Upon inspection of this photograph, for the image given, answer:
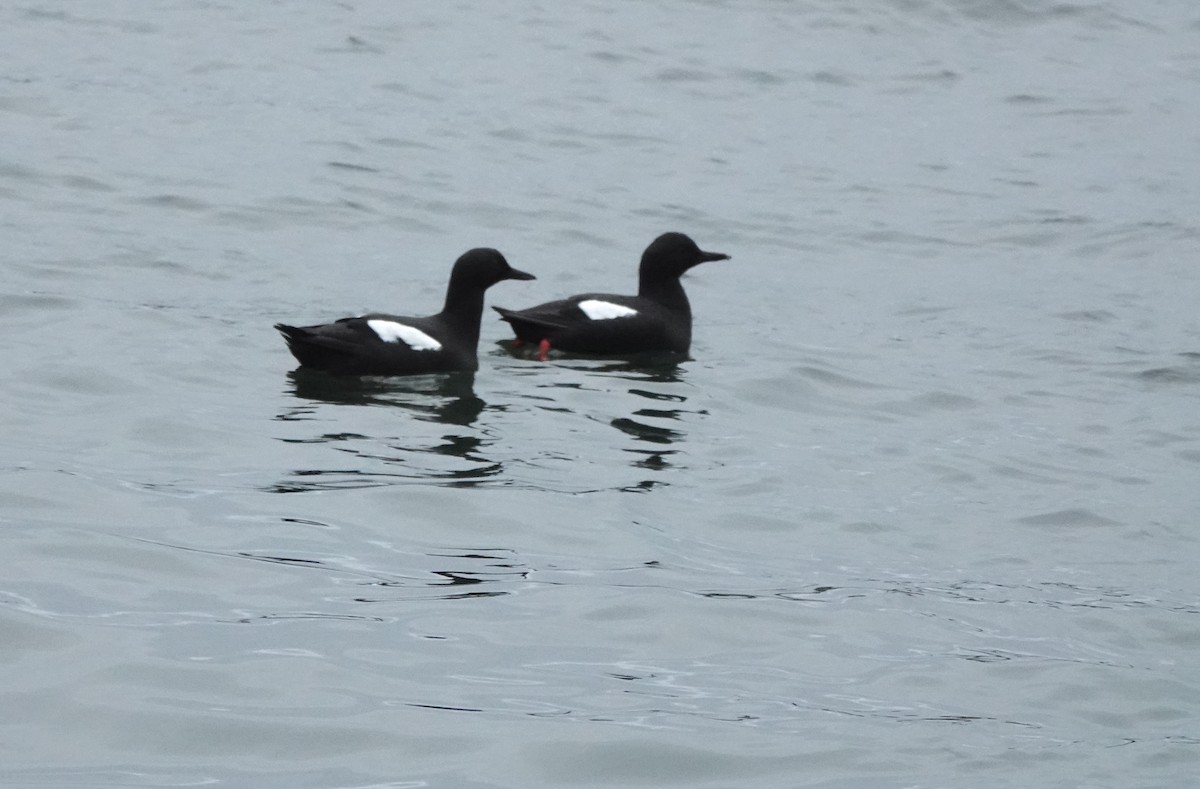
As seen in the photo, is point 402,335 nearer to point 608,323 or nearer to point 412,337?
point 412,337

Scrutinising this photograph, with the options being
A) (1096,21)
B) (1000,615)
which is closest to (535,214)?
(1000,615)

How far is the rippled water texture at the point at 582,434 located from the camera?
17.9 feet

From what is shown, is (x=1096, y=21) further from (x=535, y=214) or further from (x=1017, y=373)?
(x=1017, y=373)

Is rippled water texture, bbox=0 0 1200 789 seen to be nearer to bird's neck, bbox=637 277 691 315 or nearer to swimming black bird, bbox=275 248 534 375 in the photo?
swimming black bird, bbox=275 248 534 375

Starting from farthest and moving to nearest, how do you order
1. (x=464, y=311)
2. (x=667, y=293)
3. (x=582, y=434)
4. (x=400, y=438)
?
1. (x=667, y=293)
2. (x=464, y=311)
3. (x=582, y=434)
4. (x=400, y=438)

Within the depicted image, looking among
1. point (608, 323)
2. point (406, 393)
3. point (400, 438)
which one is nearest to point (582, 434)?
point (400, 438)

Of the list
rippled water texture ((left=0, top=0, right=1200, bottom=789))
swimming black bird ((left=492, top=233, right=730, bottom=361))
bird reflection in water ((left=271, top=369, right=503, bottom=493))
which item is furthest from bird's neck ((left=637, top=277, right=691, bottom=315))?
bird reflection in water ((left=271, top=369, right=503, bottom=493))

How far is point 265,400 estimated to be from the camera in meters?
9.04

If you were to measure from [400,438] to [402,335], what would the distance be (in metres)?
1.62

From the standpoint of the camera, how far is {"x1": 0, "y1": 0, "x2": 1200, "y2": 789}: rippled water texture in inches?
215

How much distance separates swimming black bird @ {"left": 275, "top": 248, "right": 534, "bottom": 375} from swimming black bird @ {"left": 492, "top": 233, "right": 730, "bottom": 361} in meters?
0.36

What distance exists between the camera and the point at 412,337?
1009cm

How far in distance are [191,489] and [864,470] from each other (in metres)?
3.31

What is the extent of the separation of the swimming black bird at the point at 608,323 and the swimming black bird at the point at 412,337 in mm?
361
